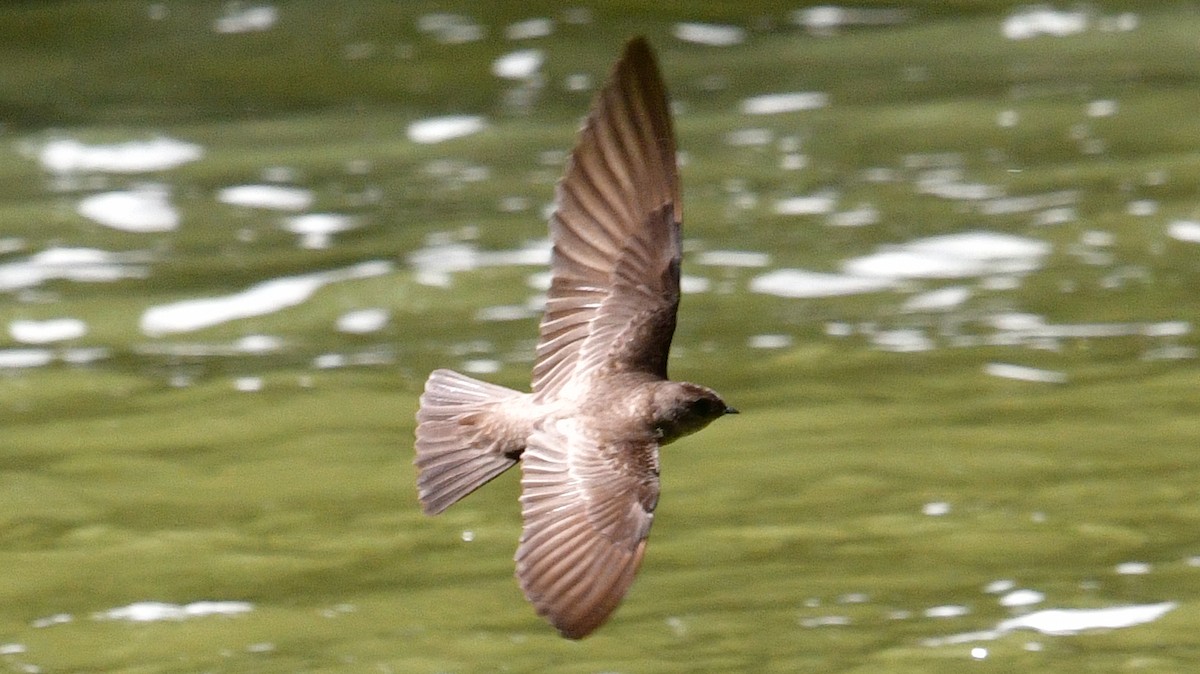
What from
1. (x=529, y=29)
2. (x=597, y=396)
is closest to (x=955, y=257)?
(x=529, y=29)

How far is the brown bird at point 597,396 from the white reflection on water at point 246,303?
420cm

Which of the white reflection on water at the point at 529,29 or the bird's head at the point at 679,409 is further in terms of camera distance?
the white reflection on water at the point at 529,29

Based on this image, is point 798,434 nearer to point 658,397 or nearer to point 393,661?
point 393,661

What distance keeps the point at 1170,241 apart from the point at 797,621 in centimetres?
389

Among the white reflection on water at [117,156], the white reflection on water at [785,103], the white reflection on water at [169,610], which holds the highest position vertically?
the white reflection on water at [117,156]

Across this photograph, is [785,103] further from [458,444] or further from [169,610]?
[458,444]

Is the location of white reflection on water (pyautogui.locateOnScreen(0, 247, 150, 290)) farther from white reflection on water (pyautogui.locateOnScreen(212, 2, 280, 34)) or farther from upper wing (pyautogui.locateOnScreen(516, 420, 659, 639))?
upper wing (pyautogui.locateOnScreen(516, 420, 659, 639))

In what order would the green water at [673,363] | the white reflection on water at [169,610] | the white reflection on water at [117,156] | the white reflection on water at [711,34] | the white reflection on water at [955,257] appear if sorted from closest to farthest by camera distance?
the green water at [673,363], the white reflection on water at [169,610], the white reflection on water at [955,257], the white reflection on water at [117,156], the white reflection on water at [711,34]

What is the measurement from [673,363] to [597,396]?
3.55 metres

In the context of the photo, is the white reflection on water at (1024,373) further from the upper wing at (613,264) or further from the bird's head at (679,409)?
the bird's head at (679,409)

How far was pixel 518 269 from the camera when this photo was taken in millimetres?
8523

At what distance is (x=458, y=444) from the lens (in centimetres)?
393

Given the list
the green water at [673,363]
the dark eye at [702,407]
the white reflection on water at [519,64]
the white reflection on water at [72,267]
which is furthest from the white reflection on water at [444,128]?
the dark eye at [702,407]

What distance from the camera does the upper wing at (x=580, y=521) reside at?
3260mm
